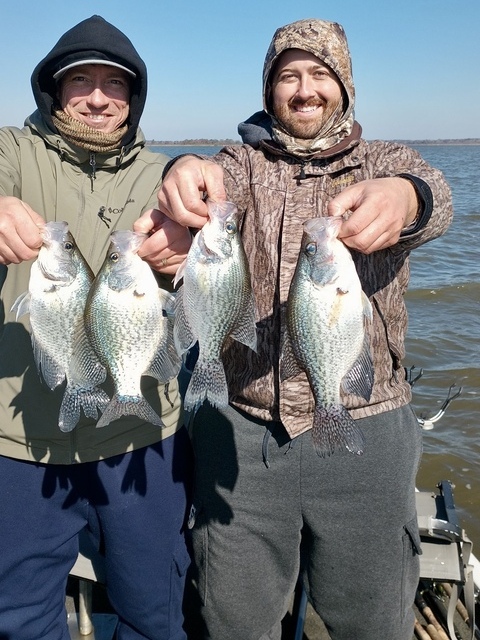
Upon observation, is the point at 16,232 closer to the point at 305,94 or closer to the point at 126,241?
the point at 126,241

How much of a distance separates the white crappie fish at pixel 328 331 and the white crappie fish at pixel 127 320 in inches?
23.8

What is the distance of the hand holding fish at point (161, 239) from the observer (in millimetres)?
2686

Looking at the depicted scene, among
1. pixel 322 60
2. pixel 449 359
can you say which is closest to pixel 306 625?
pixel 322 60

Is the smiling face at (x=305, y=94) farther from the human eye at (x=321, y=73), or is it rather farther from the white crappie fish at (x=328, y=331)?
the white crappie fish at (x=328, y=331)

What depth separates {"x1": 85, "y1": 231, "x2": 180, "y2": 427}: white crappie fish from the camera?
2684mm

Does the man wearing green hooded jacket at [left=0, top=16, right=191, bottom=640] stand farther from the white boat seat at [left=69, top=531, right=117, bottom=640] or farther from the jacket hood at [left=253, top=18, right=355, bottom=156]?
the jacket hood at [left=253, top=18, right=355, bottom=156]

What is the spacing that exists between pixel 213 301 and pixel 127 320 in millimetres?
437

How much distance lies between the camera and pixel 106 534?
3.34 m

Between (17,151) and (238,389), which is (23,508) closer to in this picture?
(238,389)

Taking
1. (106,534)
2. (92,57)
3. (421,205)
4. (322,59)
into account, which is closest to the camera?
(421,205)

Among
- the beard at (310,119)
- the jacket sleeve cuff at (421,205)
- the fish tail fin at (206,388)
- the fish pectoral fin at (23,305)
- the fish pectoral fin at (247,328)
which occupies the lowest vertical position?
the fish tail fin at (206,388)

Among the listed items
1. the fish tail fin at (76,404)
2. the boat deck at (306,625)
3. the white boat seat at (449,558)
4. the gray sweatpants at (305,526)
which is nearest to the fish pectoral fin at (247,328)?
the gray sweatpants at (305,526)

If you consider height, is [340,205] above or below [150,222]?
above

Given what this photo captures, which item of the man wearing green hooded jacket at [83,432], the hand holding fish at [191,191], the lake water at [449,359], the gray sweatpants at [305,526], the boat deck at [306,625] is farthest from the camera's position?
the lake water at [449,359]
